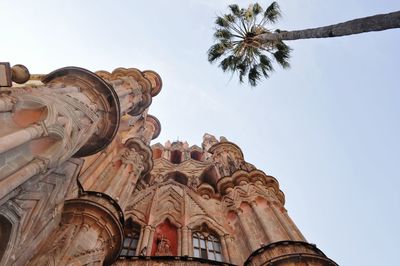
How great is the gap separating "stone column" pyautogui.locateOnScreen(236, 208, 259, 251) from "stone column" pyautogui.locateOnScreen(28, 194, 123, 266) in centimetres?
630

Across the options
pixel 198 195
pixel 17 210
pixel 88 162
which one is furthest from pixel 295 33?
pixel 198 195

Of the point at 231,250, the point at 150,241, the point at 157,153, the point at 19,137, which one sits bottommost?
the point at 19,137

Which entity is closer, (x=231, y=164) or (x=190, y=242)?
(x=190, y=242)

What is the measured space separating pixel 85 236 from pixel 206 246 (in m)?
7.08

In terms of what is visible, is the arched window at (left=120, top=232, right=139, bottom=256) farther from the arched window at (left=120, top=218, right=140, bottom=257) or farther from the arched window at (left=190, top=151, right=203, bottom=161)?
the arched window at (left=190, top=151, right=203, bottom=161)

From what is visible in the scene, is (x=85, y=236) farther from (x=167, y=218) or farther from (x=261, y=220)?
(x=261, y=220)

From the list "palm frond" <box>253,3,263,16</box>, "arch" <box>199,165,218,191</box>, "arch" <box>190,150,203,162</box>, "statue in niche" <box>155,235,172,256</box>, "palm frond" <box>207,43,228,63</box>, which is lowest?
"statue in niche" <box>155,235,172,256</box>

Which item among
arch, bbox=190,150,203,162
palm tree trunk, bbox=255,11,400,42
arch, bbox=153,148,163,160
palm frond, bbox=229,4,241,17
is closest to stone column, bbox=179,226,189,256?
palm tree trunk, bbox=255,11,400,42

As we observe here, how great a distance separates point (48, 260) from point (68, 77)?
23.6 ft

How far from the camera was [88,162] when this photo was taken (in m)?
18.6

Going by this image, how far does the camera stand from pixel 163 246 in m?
15.2

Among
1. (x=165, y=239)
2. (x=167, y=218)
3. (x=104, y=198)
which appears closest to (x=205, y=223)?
(x=167, y=218)

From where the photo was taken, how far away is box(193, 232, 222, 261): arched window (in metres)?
15.9

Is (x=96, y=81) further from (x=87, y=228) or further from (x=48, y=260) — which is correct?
Result: (x=48, y=260)
